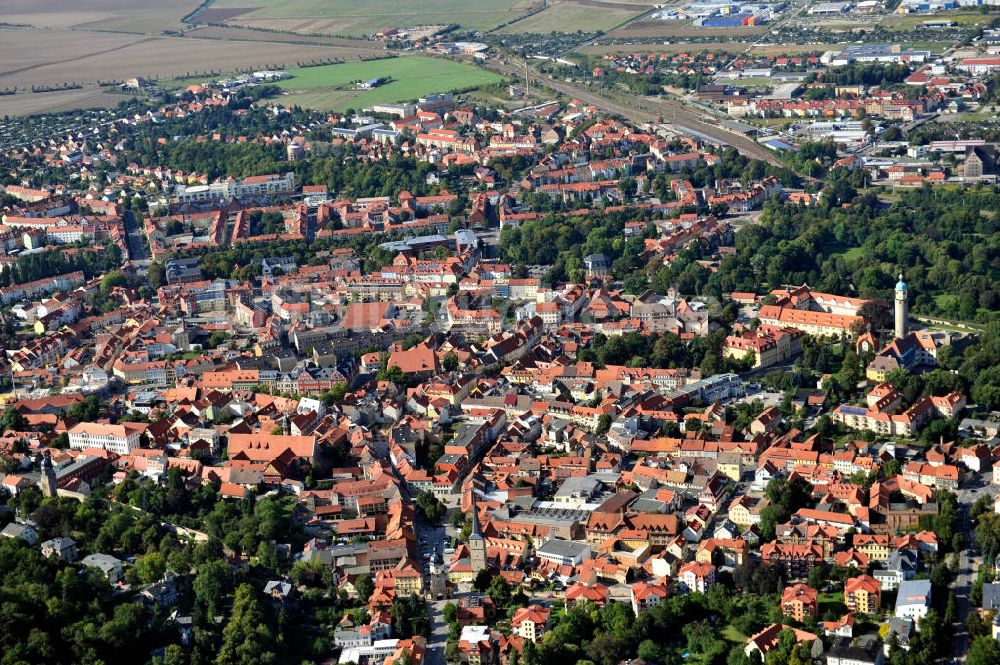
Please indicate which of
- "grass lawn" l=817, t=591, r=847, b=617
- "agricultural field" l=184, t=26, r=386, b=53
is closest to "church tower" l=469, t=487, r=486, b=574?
"grass lawn" l=817, t=591, r=847, b=617

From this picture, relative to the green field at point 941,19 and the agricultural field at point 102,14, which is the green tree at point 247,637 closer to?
the green field at point 941,19

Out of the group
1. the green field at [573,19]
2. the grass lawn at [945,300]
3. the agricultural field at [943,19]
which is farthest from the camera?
the green field at [573,19]

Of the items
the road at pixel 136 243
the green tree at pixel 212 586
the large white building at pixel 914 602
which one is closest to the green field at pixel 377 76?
the road at pixel 136 243

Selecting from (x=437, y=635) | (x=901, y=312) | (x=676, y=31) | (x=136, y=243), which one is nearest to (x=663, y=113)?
(x=676, y=31)

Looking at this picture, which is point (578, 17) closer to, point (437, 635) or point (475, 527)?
point (475, 527)

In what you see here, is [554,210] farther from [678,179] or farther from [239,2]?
[239,2]

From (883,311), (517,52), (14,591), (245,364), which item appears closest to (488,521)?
(14,591)
